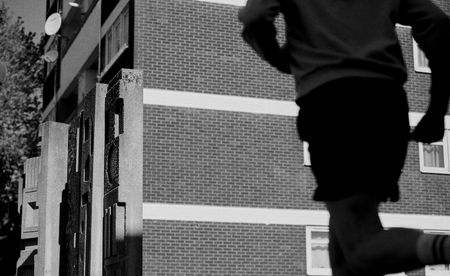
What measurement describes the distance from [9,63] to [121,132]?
2475 centimetres

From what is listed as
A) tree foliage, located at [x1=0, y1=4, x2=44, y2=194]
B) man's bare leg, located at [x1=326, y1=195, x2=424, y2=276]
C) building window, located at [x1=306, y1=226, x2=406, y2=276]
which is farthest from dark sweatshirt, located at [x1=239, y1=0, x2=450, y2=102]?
tree foliage, located at [x1=0, y1=4, x2=44, y2=194]

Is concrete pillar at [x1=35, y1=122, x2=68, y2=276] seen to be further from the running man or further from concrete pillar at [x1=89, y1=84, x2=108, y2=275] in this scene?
the running man

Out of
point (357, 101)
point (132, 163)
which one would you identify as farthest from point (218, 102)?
point (357, 101)

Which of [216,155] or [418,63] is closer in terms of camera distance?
[216,155]

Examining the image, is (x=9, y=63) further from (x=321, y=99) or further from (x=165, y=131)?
(x=321, y=99)

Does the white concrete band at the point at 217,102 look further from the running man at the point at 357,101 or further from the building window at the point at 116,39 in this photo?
the running man at the point at 357,101

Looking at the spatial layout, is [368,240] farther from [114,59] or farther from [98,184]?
[114,59]

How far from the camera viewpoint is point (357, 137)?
262cm

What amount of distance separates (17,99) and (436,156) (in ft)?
82.6

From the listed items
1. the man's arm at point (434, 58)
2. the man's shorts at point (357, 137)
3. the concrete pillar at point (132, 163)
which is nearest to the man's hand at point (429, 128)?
the man's arm at point (434, 58)

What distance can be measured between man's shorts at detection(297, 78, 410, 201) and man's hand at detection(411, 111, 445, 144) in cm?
13

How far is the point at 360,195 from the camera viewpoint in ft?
8.52

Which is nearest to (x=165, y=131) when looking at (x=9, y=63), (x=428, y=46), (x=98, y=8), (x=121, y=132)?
(x=121, y=132)

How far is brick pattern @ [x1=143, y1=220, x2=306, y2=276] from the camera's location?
18.2 m
